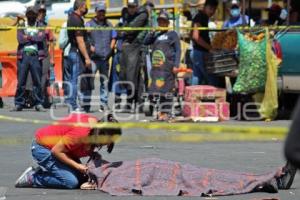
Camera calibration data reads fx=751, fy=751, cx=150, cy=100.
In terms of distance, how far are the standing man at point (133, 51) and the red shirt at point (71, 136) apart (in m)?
6.18

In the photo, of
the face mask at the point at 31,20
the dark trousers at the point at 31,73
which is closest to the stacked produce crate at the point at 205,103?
the dark trousers at the point at 31,73

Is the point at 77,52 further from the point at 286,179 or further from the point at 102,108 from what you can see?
the point at 286,179

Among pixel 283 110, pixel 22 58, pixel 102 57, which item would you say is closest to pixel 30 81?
pixel 22 58

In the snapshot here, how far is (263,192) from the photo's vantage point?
6.64 metres

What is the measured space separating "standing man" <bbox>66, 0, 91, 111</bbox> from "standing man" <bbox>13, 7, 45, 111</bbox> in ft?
2.81

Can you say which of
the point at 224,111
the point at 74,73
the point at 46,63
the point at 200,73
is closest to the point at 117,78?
the point at 74,73

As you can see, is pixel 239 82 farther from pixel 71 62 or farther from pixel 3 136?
pixel 3 136

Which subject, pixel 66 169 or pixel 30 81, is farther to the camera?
pixel 30 81

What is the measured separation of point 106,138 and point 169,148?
2.85m

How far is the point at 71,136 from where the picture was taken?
6.52 m

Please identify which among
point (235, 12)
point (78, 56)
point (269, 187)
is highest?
point (235, 12)

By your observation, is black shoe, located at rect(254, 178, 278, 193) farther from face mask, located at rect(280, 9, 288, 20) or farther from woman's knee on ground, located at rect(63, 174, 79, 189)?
face mask, located at rect(280, 9, 288, 20)

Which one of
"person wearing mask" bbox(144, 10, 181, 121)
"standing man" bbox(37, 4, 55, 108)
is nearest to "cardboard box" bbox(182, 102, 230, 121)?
"person wearing mask" bbox(144, 10, 181, 121)

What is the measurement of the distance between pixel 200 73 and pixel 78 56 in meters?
2.07
